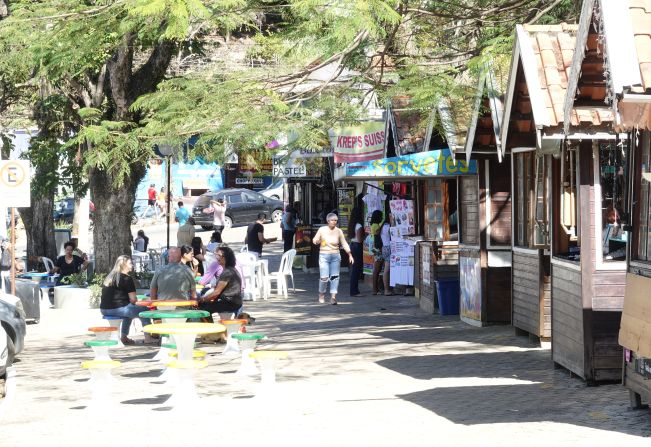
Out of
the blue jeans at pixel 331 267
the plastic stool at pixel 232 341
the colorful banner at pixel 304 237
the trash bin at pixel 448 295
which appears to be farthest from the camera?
the colorful banner at pixel 304 237

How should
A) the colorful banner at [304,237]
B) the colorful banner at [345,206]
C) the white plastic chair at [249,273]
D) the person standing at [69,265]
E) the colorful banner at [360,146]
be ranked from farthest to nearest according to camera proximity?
1. the colorful banner at [304,237]
2. the colorful banner at [345,206]
3. the person standing at [69,265]
4. the white plastic chair at [249,273]
5. the colorful banner at [360,146]

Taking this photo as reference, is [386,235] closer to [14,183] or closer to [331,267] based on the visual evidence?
[331,267]

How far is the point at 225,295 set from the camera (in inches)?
645

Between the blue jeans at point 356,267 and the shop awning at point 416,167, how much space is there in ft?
15.2

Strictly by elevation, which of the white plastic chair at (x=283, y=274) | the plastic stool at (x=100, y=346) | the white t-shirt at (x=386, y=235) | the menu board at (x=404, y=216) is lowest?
the plastic stool at (x=100, y=346)

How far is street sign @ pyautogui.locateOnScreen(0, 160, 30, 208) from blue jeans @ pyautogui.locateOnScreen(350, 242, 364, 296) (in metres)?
7.34

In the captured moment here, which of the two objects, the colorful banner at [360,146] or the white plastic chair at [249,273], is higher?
the colorful banner at [360,146]

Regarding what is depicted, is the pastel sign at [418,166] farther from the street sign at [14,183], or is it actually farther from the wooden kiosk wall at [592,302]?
the wooden kiosk wall at [592,302]

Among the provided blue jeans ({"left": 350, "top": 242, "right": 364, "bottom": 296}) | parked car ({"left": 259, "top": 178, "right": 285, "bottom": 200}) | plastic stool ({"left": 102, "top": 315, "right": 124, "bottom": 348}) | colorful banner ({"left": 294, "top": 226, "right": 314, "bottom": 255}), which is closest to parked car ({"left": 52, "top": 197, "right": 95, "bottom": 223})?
parked car ({"left": 259, "top": 178, "right": 285, "bottom": 200})

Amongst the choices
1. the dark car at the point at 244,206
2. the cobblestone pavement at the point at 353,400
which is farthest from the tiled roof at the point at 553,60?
the dark car at the point at 244,206

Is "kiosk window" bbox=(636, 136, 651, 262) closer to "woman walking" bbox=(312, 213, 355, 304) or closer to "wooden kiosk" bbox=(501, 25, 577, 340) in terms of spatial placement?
"wooden kiosk" bbox=(501, 25, 577, 340)

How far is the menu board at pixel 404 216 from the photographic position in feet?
Answer: 76.4

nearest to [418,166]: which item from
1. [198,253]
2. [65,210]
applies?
[198,253]

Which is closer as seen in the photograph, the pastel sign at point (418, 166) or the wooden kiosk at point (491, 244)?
the wooden kiosk at point (491, 244)
